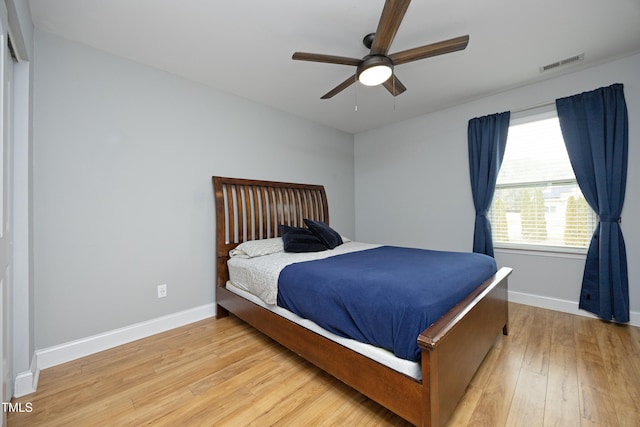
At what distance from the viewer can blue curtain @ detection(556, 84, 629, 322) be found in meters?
2.39

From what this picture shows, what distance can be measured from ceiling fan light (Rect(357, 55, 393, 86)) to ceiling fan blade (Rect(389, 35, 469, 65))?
0.07 metres

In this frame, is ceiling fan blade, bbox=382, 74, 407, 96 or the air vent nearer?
ceiling fan blade, bbox=382, 74, 407, 96

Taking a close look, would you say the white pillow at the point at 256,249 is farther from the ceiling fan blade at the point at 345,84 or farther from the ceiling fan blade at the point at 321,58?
the ceiling fan blade at the point at 321,58

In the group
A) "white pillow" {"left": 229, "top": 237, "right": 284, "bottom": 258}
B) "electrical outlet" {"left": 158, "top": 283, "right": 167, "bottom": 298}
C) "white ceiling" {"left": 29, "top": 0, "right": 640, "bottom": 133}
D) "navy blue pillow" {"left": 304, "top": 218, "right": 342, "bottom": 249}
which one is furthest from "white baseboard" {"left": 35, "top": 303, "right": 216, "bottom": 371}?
"white ceiling" {"left": 29, "top": 0, "right": 640, "bottom": 133}

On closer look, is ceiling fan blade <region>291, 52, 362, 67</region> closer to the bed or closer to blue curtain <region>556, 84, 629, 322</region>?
the bed

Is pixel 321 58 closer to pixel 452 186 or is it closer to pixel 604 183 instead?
pixel 452 186

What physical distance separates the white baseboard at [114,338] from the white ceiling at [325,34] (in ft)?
7.90

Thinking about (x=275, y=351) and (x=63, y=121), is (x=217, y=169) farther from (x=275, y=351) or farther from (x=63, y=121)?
(x=275, y=351)

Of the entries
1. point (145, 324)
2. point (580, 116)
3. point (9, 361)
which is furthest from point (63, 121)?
point (580, 116)

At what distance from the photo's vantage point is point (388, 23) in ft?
4.79

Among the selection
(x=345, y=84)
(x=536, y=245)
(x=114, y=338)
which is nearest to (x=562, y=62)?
(x=536, y=245)

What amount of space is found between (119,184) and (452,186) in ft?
12.4

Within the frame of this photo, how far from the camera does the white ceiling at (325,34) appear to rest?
1.76 meters

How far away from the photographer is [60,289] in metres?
1.95
